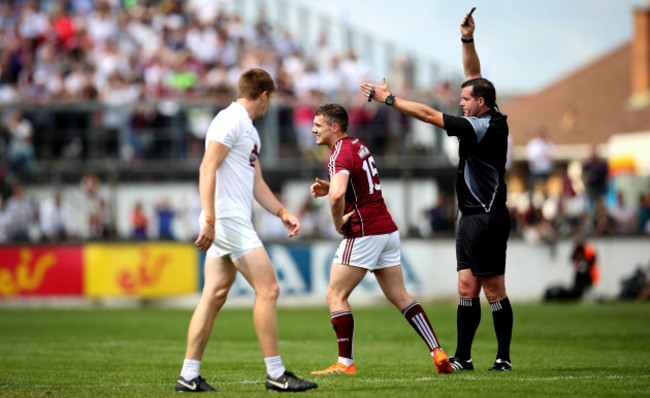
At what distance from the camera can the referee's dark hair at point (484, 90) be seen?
9.52 m

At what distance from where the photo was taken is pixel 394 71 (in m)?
28.5

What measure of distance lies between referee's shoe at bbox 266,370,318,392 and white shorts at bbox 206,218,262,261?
98cm

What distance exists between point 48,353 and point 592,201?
16491mm

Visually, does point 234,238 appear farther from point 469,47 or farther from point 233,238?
point 469,47

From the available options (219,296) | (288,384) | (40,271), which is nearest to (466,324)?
(288,384)

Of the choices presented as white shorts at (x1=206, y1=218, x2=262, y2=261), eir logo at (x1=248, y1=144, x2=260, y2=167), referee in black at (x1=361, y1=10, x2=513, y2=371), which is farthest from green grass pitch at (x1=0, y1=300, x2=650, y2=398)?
eir logo at (x1=248, y1=144, x2=260, y2=167)

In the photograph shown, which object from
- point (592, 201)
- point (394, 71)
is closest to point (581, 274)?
point (592, 201)

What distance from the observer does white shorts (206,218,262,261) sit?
307 inches

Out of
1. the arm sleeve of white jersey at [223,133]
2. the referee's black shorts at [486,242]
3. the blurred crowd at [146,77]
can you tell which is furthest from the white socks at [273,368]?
the blurred crowd at [146,77]

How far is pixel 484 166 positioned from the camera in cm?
948

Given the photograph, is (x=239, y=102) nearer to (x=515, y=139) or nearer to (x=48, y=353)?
(x=48, y=353)

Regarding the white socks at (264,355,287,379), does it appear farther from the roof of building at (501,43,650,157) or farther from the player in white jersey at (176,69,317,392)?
the roof of building at (501,43,650,157)

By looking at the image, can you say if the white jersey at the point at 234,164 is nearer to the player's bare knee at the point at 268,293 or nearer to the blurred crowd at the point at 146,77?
the player's bare knee at the point at 268,293

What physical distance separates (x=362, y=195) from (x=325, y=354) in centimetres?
353
